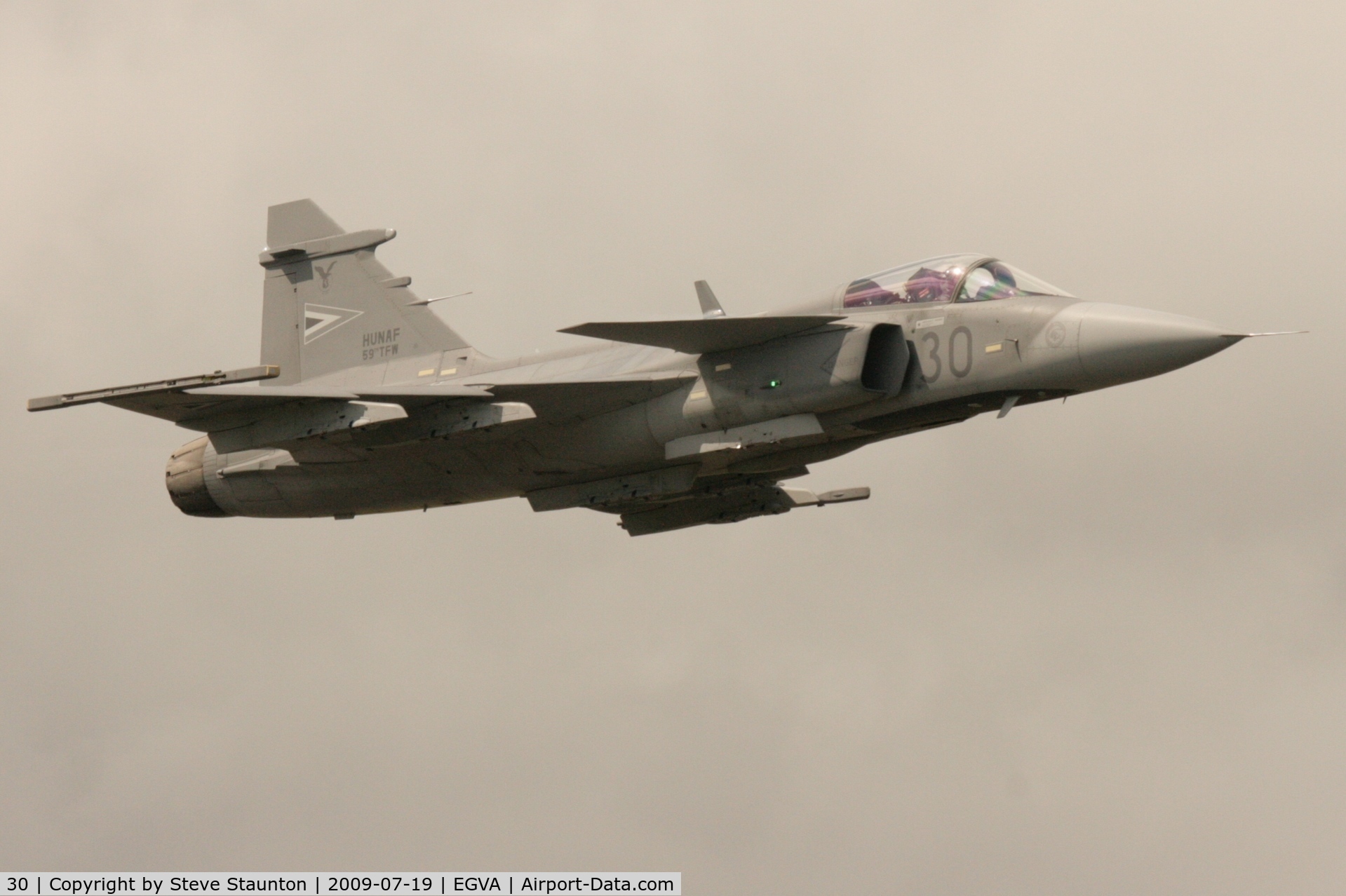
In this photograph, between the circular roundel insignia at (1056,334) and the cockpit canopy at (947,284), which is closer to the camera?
the circular roundel insignia at (1056,334)

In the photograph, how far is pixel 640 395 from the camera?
70.4 feet

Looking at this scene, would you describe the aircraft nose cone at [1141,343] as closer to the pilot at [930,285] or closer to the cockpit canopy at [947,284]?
the cockpit canopy at [947,284]

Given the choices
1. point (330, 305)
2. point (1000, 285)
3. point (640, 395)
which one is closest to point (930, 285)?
point (1000, 285)

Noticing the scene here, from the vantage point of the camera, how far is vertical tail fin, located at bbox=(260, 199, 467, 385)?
2570 centimetres

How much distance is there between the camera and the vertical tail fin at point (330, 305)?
84.3ft

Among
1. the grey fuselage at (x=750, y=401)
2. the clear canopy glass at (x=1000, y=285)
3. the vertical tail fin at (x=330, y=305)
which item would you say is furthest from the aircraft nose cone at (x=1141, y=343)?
the vertical tail fin at (x=330, y=305)

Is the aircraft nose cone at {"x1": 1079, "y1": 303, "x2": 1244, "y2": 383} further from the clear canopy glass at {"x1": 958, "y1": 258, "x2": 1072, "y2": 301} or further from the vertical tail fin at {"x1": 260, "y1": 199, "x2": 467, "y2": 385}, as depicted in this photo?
the vertical tail fin at {"x1": 260, "y1": 199, "x2": 467, "y2": 385}

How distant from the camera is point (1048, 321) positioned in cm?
1984

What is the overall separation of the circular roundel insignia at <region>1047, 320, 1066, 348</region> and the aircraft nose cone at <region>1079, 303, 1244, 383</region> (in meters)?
0.19

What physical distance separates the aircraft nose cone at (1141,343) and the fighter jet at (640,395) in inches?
0.9

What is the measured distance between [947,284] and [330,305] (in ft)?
32.0

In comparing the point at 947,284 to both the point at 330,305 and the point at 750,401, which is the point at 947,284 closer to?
the point at 750,401

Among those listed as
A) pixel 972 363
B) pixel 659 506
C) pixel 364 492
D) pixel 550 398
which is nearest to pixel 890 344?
pixel 972 363

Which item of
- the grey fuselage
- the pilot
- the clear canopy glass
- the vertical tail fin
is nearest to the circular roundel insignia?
the grey fuselage
